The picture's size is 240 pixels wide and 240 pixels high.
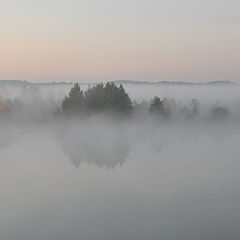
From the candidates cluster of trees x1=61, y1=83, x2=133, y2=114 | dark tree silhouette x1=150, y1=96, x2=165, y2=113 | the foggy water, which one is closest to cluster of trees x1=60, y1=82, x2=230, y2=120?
cluster of trees x1=61, y1=83, x2=133, y2=114

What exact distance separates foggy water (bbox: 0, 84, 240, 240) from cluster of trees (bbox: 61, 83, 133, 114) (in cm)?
442

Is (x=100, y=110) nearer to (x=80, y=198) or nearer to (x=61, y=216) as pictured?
(x=80, y=198)

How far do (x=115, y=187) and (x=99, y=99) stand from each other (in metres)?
27.5

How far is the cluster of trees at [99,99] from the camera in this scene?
60062mm

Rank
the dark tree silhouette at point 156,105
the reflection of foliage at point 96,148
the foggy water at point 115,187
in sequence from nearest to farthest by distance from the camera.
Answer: the foggy water at point 115,187 → the reflection of foliage at point 96,148 → the dark tree silhouette at point 156,105

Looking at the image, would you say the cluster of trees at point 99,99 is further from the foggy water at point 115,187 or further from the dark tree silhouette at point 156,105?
the dark tree silhouette at point 156,105

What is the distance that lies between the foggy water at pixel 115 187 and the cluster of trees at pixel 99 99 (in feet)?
14.5

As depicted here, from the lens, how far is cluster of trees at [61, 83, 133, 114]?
60.1 meters

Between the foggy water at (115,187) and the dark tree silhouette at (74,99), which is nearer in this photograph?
the foggy water at (115,187)

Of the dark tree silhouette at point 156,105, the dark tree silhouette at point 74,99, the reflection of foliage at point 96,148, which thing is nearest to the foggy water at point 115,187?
the reflection of foliage at point 96,148

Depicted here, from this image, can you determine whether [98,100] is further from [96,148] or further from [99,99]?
[96,148]

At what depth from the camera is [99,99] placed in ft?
197

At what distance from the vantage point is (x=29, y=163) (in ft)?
148

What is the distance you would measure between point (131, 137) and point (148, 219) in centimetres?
4559
